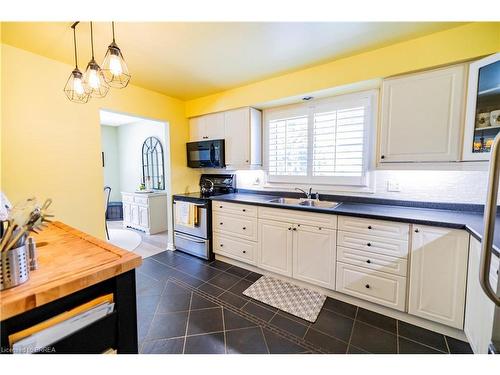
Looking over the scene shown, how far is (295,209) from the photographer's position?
228 centimetres

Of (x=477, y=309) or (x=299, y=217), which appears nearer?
(x=477, y=309)

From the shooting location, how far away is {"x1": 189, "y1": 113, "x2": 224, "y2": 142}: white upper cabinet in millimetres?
3172

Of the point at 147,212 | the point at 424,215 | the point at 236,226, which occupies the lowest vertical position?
the point at 147,212

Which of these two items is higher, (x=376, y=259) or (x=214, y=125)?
(x=214, y=125)

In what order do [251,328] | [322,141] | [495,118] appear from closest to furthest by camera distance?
[495,118]
[251,328]
[322,141]

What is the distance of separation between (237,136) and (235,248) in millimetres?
1524

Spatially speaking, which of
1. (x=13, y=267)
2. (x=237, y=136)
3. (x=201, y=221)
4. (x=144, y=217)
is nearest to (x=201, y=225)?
(x=201, y=221)

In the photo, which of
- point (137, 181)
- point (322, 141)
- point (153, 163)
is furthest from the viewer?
point (137, 181)

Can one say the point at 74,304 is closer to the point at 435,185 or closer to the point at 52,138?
the point at 52,138

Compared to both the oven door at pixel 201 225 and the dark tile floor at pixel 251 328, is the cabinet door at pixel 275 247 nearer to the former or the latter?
the dark tile floor at pixel 251 328

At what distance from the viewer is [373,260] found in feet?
6.16

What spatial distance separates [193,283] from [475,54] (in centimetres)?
323

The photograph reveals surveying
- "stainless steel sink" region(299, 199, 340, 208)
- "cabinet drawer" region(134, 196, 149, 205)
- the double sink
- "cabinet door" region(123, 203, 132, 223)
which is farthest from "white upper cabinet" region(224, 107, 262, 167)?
"cabinet door" region(123, 203, 132, 223)
